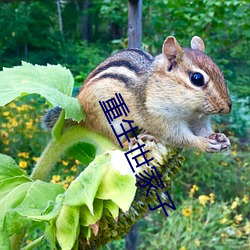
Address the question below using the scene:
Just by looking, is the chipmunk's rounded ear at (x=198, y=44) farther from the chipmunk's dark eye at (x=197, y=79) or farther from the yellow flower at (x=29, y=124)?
the yellow flower at (x=29, y=124)

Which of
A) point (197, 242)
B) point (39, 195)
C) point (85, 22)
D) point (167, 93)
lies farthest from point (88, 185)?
point (85, 22)

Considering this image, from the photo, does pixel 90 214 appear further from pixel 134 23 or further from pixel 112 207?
pixel 134 23

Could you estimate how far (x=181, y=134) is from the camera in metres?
0.72

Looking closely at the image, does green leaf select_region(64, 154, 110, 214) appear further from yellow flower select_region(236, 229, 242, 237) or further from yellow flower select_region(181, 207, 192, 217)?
yellow flower select_region(236, 229, 242, 237)

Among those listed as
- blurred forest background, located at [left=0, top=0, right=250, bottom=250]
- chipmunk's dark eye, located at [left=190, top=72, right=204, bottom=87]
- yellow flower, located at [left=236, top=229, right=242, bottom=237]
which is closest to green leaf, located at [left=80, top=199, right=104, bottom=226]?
chipmunk's dark eye, located at [left=190, top=72, right=204, bottom=87]

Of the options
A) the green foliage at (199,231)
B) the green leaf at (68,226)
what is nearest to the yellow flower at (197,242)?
the green foliage at (199,231)

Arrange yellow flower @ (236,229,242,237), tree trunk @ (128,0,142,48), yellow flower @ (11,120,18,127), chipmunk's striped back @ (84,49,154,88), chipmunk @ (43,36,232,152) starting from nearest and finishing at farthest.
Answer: chipmunk @ (43,36,232,152)
chipmunk's striped back @ (84,49,154,88)
tree trunk @ (128,0,142,48)
yellow flower @ (236,229,242,237)
yellow flower @ (11,120,18,127)

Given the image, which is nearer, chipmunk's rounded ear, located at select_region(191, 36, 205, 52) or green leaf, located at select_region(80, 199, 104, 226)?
green leaf, located at select_region(80, 199, 104, 226)

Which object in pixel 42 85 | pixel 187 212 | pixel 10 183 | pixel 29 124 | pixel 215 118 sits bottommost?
pixel 187 212

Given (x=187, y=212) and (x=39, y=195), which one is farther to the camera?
(x=187, y=212)

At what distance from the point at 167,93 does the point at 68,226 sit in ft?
1.18

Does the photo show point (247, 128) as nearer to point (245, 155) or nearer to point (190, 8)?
point (245, 155)

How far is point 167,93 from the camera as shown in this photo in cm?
77

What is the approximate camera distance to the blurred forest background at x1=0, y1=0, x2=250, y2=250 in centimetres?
208
